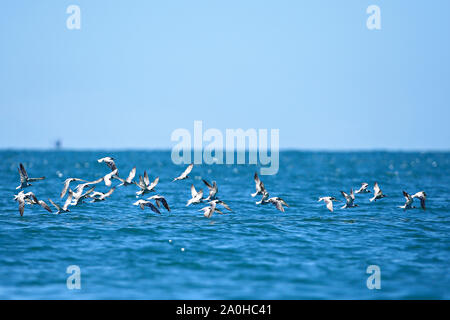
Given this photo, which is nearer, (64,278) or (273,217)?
(64,278)

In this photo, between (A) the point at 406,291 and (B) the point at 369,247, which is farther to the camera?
(B) the point at 369,247

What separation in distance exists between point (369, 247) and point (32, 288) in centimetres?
1421

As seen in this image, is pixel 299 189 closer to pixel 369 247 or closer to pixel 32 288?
pixel 369 247

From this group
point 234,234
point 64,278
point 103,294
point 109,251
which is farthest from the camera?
point 234,234

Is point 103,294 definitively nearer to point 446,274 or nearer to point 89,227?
point 89,227

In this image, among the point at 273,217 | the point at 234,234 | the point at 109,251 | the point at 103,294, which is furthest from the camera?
the point at 273,217

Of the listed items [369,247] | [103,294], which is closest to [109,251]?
[103,294]

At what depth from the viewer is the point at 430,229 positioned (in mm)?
27031

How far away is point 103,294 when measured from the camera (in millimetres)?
17016

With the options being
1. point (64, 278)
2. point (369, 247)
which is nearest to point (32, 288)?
point (64, 278)
